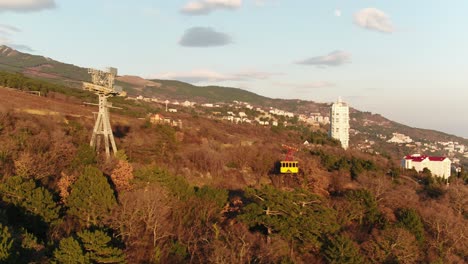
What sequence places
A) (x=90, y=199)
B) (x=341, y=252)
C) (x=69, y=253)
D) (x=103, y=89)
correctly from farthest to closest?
1. (x=103, y=89)
2. (x=341, y=252)
3. (x=90, y=199)
4. (x=69, y=253)

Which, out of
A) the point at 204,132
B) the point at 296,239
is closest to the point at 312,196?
the point at 296,239

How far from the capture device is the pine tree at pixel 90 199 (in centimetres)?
2792

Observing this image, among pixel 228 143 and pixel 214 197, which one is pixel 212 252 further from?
pixel 228 143

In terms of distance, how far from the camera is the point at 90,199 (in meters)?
28.3

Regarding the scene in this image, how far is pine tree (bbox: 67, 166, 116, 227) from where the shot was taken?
27.9 m

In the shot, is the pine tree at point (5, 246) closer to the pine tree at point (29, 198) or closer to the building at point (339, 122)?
the pine tree at point (29, 198)

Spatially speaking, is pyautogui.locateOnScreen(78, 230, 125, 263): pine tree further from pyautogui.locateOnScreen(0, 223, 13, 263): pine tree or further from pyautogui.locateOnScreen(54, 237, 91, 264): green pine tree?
pyautogui.locateOnScreen(0, 223, 13, 263): pine tree

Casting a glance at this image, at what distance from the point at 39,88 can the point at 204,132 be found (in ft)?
115

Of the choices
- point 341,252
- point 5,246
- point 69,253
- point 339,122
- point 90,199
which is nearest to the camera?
point 5,246

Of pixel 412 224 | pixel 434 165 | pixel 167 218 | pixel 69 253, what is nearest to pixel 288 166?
pixel 412 224

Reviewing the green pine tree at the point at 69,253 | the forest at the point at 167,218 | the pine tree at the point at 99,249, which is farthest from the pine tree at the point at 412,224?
the green pine tree at the point at 69,253

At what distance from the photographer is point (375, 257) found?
111 ft

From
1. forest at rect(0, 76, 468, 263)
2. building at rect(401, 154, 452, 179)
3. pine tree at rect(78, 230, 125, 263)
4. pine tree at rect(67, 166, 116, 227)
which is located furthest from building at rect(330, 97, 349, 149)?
pine tree at rect(78, 230, 125, 263)

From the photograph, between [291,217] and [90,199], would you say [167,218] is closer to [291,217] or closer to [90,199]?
[90,199]
